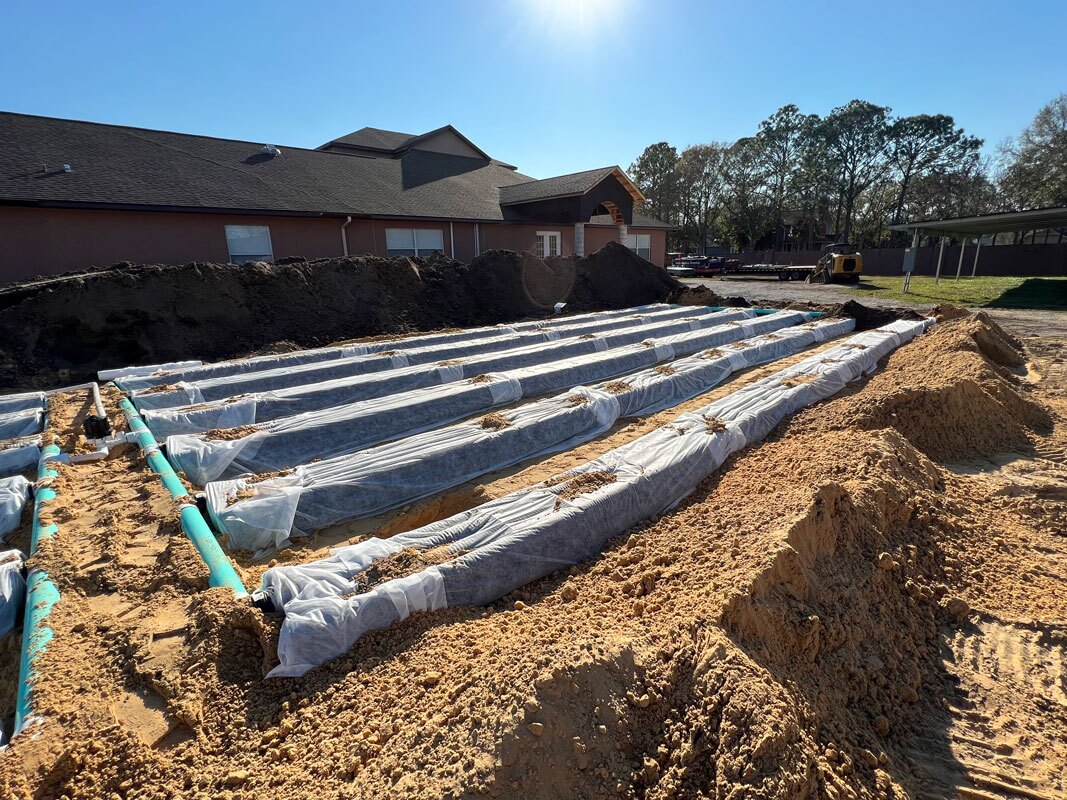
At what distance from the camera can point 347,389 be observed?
6543 millimetres

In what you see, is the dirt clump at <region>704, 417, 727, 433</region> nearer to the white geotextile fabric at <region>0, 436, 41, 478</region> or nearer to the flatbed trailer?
the white geotextile fabric at <region>0, 436, 41, 478</region>

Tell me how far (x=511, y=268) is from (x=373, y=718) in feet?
45.1

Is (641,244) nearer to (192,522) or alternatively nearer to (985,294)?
(985,294)

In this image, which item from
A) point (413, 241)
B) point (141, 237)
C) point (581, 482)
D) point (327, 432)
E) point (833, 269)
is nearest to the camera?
point (581, 482)

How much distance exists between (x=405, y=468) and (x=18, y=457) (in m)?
3.81

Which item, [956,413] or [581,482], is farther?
[956,413]

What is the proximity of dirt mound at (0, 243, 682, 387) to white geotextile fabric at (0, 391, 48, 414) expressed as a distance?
222cm

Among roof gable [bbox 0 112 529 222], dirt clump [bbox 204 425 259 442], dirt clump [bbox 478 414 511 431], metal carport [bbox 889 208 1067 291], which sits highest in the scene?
roof gable [bbox 0 112 529 222]

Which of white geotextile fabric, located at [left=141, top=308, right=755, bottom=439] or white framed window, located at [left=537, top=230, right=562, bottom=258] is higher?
white framed window, located at [left=537, top=230, right=562, bottom=258]

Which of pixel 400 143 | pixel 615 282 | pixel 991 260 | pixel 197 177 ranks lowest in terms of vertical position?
pixel 615 282

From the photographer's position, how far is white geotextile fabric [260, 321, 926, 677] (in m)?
2.51

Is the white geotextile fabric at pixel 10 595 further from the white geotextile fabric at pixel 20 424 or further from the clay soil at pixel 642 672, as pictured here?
the white geotextile fabric at pixel 20 424

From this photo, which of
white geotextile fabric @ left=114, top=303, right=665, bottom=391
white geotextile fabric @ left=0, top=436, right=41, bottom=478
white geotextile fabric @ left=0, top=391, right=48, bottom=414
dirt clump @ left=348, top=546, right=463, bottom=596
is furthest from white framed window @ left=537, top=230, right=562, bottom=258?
dirt clump @ left=348, top=546, right=463, bottom=596

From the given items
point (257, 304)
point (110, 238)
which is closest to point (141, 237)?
point (110, 238)
